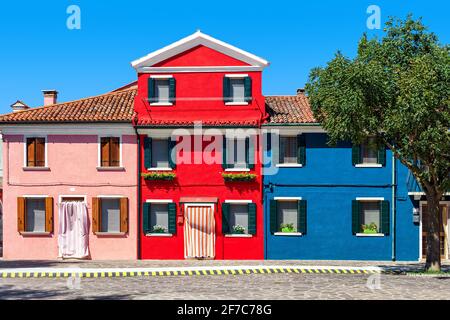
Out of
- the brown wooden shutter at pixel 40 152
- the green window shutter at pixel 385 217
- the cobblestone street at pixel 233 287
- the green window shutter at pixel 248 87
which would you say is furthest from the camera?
the brown wooden shutter at pixel 40 152

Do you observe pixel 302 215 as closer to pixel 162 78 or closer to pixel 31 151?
pixel 162 78

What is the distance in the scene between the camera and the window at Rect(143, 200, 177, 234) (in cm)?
3234

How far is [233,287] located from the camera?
22.5m

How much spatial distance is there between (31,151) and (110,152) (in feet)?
12.6

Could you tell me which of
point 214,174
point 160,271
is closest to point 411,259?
point 214,174

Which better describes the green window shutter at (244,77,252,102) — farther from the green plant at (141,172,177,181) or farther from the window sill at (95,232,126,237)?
the window sill at (95,232,126,237)

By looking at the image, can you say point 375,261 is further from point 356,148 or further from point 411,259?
point 356,148

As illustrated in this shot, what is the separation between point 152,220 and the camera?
32.7 metres

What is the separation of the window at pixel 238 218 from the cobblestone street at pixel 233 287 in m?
6.48

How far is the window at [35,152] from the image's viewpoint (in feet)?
108

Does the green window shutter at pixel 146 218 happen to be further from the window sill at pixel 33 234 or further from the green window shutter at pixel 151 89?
the green window shutter at pixel 151 89

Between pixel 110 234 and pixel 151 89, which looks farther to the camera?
pixel 151 89

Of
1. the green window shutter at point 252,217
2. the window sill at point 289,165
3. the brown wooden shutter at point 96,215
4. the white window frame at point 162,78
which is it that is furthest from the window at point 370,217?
the brown wooden shutter at point 96,215

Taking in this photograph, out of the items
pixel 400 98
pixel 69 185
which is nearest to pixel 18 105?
pixel 69 185
